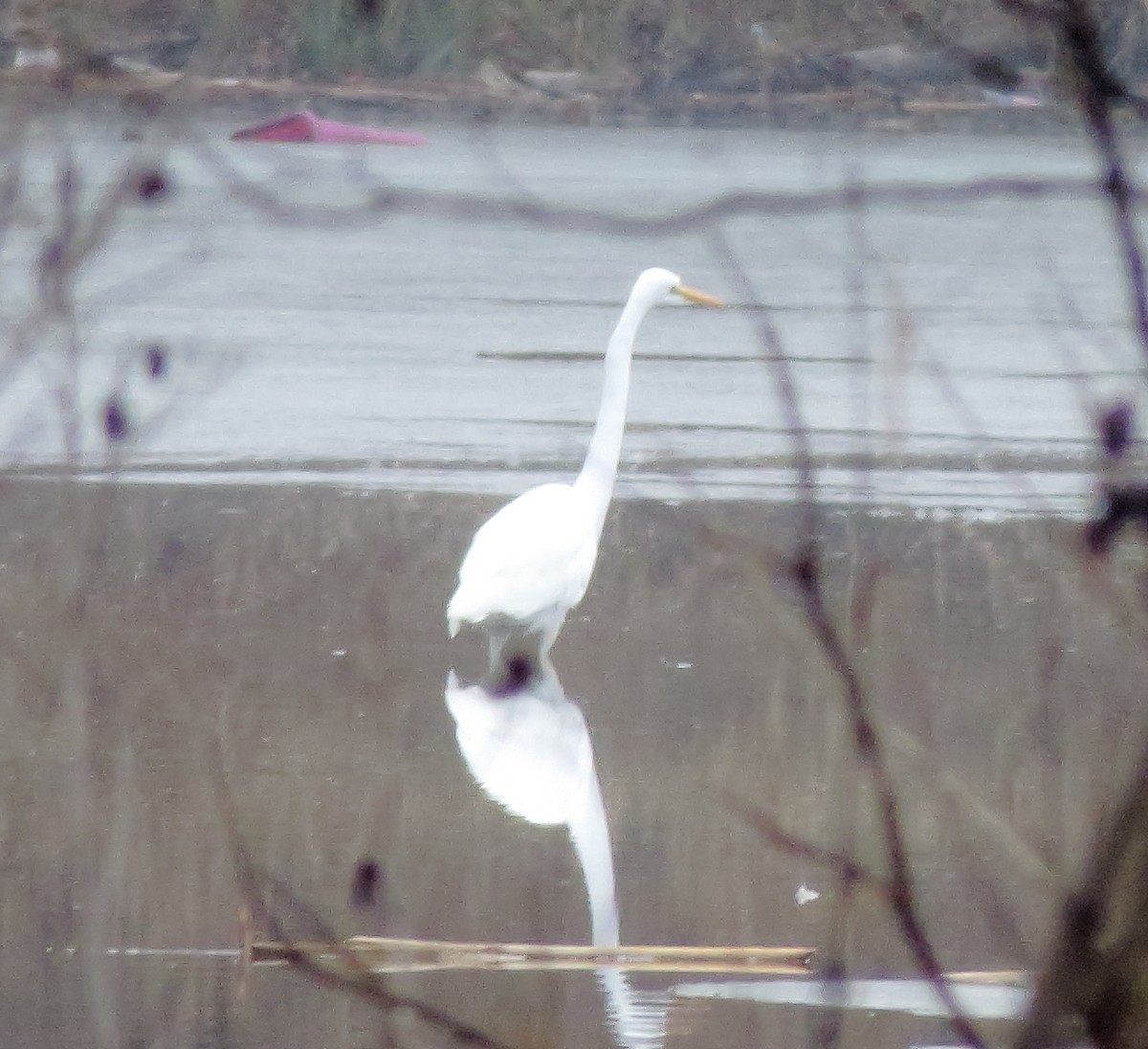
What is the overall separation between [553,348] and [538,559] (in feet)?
21.6

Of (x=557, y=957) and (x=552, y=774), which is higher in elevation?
(x=552, y=774)

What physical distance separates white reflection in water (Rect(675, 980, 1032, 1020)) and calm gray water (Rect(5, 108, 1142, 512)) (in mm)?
824

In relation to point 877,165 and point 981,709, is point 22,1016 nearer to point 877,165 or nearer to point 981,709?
point 981,709

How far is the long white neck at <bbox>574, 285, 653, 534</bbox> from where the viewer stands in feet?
20.2

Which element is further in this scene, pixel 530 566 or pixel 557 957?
pixel 530 566

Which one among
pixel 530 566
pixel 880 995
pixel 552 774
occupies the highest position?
pixel 530 566

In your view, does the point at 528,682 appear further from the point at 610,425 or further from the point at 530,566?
the point at 610,425

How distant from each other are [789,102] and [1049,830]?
2.79 metres

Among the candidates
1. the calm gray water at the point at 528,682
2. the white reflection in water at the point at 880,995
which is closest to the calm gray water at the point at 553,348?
the calm gray water at the point at 528,682

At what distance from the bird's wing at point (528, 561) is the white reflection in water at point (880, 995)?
210 centimetres

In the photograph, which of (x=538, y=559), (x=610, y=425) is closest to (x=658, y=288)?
(x=610, y=425)

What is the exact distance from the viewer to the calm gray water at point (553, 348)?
8148mm

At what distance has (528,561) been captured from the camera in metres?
5.66

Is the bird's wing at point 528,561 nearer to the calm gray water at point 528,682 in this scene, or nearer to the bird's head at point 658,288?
the calm gray water at point 528,682
